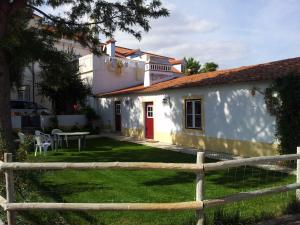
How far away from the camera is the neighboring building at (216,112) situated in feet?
45.5

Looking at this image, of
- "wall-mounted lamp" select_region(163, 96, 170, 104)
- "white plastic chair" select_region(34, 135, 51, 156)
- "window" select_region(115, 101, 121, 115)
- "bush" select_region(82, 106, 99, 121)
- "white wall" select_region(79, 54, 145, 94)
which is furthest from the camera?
"white wall" select_region(79, 54, 145, 94)

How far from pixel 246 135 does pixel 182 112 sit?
4.45m

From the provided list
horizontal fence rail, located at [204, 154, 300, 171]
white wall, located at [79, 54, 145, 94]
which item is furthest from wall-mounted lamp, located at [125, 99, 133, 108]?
horizontal fence rail, located at [204, 154, 300, 171]

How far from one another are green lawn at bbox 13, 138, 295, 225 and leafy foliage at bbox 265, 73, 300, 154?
1555 millimetres

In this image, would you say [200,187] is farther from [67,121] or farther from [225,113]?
[67,121]

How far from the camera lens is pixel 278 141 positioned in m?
13.0

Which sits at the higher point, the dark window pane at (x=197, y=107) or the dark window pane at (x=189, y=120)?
the dark window pane at (x=197, y=107)

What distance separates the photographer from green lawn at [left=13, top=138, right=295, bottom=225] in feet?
19.6

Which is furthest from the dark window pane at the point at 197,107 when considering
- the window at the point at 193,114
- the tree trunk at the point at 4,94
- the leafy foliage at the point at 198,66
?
the leafy foliage at the point at 198,66

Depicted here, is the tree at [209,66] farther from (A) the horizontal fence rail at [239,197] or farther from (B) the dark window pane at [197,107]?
(A) the horizontal fence rail at [239,197]

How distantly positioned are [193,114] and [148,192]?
976 centimetres

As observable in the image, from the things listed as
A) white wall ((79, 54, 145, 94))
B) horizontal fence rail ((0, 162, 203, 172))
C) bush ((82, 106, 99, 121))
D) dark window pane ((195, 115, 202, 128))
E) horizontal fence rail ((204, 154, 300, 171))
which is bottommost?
horizontal fence rail ((204, 154, 300, 171))

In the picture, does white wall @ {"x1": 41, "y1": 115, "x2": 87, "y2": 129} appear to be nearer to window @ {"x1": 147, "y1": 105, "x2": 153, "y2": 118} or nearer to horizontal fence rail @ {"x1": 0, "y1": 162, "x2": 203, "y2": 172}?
window @ {"x1": 147, "y1": 105, "x2": 153, "y2": 118}

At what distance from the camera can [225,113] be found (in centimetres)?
1570
